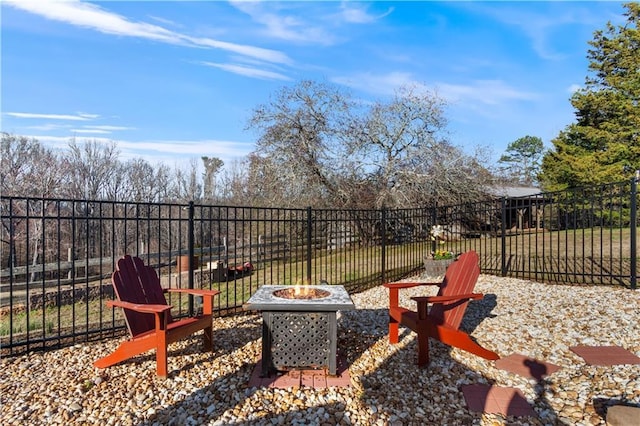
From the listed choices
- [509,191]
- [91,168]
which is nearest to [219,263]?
[91,168]

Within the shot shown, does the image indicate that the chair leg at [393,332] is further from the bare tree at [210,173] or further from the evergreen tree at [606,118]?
the bare tree at [210,173]

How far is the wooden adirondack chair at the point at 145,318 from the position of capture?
2969mm

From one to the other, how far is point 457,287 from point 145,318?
308 centimetres

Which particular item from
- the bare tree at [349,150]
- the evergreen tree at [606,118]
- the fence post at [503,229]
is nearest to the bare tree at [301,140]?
the bare tree at [349,150]

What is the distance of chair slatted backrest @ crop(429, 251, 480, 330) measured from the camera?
3.54 meters

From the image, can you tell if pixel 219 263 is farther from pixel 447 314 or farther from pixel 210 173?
pixel 210 173

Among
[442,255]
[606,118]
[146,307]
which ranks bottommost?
[442,255]

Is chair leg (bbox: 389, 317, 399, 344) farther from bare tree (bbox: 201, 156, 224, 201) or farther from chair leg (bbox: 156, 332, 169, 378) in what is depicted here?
bare tree (bbox: 201, 156, 224, 201)

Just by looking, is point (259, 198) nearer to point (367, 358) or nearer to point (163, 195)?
point (163, 195)

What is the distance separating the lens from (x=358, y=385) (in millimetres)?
2936

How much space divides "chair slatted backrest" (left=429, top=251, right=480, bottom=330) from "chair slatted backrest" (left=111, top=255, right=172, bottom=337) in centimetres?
274

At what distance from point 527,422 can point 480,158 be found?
675 inches

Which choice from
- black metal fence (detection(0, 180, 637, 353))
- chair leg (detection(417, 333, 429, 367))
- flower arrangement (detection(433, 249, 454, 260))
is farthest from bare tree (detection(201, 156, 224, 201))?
chair leg (detection(417, 333, 429, 367))

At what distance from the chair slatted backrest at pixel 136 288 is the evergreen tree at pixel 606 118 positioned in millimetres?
20418
